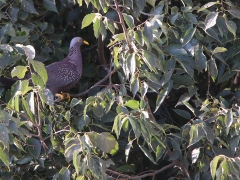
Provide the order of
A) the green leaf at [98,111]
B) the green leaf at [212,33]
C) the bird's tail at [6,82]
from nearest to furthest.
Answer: the green leaf at [98,111], the green leaf at [212,33], the bird's tail at [6,82]

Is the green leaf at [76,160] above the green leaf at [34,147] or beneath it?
above

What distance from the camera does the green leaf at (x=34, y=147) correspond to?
3.12 metres

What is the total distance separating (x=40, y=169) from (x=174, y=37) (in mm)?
1083

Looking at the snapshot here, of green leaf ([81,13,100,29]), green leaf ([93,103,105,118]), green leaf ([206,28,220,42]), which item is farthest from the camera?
green leaf ([206,28,220,42])

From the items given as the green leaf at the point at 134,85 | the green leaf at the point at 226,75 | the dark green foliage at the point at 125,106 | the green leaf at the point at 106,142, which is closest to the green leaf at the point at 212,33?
the dark green foliage at the point at 125,106

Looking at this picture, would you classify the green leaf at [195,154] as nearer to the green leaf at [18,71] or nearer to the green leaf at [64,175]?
the green leaf at [64,175]

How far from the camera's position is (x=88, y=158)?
8.46 ft

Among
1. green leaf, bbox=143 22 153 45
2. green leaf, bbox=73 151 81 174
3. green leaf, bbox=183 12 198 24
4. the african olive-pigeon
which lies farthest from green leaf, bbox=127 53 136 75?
the african olive-pigeon

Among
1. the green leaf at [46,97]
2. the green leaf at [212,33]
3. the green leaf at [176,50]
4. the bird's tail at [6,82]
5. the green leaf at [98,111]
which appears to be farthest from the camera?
the bird's tail at [6,82]

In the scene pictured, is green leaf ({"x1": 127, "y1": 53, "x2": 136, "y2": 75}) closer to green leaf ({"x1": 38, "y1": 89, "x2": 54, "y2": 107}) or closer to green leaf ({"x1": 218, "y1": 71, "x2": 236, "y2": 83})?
green leaf ({"x1": 38, "y1": 89, "x2": 54, "y2": 107})

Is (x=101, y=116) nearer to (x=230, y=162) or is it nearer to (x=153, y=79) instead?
(x=153, y=79)

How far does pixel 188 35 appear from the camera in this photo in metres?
3.23

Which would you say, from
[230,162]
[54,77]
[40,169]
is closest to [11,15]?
[54,77]

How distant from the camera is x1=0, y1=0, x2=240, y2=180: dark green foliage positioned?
2.71m
